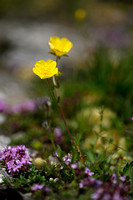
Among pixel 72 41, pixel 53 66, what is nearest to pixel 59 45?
pixel 53 66

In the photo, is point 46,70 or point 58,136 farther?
point 58,136

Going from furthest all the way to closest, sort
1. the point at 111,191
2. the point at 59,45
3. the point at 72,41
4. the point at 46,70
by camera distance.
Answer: the point at 72,41, the point at 59,45, the point at 46,70, the point at 111,191

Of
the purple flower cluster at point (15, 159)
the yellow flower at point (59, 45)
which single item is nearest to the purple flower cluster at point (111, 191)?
the purple flower cluster at point (15, 159)

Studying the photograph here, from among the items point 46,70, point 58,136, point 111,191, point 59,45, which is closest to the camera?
point 111,191

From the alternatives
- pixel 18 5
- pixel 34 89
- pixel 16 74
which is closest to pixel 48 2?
pixel 18 5

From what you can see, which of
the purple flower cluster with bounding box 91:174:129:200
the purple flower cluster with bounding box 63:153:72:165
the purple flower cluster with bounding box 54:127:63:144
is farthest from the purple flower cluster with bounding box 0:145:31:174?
the purple flower cluster with bounding box 54:127:63:144

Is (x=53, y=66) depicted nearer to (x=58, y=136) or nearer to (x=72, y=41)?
(x=58, y=136)
